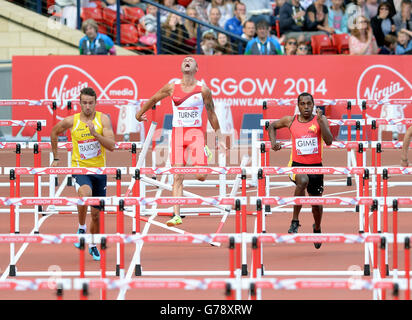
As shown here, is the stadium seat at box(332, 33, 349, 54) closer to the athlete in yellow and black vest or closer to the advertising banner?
the advertising banner

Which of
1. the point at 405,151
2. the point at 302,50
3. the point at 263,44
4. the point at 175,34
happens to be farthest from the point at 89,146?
the point at 175,34

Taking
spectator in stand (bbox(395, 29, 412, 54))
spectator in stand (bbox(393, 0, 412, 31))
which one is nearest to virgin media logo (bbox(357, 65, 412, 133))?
spectator in stand (bbox(395, 29, 412, 54))

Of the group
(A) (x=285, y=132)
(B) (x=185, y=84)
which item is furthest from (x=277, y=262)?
(A) (x=285, y=132)

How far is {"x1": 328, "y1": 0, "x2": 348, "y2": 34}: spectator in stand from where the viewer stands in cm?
2159

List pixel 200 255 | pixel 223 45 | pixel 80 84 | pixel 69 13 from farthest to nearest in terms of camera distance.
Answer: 1. pixel 69 13
2. pixel 223 45
3. pixel 80 84
4. pixel 200 255

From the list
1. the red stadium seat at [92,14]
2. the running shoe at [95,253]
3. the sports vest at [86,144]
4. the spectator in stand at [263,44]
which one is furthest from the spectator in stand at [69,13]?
the running shoe at [95,253]

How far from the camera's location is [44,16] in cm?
2142

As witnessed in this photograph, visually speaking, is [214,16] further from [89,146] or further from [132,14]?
[89,146]

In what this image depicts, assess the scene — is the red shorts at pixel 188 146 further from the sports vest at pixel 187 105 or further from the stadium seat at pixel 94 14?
the stadium seat at pixel 94 14

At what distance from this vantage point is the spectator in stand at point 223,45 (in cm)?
2050

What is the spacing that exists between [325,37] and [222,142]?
9.31m

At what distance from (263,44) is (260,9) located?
2569mm

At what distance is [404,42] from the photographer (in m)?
20.3

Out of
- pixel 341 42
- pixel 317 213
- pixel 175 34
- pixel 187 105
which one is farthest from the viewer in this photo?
pixel 341 42
